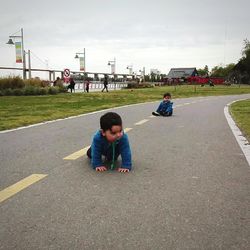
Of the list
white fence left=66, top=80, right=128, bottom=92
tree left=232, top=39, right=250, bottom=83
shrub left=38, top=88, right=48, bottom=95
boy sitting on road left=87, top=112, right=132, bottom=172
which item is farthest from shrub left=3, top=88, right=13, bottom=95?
tree left=232, top=39, right=250, bottom=83

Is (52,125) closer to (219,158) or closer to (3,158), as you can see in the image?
(3,158)

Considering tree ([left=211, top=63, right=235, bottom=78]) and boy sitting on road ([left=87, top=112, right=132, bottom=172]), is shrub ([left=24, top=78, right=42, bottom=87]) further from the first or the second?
tree ([left=211, top=63, right=235, bottom=78])

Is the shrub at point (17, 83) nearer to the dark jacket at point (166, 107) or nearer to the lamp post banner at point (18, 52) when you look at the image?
the lamp post banner at point (18, 52)

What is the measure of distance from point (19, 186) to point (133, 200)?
1.39m

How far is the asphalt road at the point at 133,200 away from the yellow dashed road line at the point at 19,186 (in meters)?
0.10

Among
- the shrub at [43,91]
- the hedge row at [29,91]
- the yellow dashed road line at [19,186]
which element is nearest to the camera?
the yellow dashed road line at [19,186]

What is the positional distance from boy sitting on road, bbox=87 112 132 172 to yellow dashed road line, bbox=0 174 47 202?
30.1 inches

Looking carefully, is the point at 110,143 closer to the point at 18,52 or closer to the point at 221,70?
the point at 18,52

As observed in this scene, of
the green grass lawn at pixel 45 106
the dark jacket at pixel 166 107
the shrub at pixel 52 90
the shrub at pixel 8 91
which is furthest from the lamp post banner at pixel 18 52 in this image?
the dark jacket at pixel 166 107

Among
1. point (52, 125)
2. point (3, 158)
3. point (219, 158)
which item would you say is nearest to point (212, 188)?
point (219, 158)

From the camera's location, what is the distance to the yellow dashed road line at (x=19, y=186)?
14.6 ft

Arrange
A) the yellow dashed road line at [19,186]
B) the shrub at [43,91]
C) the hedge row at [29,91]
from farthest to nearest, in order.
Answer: the shrub at [43,91] → the hedge row at [29,91] → the yellow dashed road line at [19,186]

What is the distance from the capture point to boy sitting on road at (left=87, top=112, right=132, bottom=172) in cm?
545

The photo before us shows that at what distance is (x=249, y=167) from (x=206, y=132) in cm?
407
